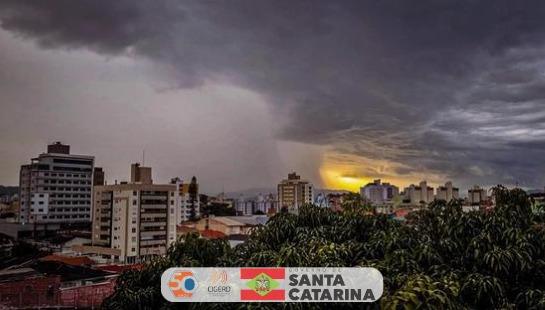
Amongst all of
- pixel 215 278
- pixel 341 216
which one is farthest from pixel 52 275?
pixel 341 216

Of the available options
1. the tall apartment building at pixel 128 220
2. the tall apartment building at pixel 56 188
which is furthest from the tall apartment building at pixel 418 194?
the tall apartment building at pixel 56 188

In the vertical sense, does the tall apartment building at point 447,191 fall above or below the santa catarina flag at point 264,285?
above

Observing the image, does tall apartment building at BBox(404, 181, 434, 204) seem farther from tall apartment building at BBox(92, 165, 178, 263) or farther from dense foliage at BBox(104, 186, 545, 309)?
dense foliage at BBox(104, 186, 545, 309)

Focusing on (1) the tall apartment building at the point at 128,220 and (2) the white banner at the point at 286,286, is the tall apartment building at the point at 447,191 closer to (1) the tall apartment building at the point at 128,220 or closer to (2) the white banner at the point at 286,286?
(2) the white banner at the point at 286,286

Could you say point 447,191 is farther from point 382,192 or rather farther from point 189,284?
point 189,284

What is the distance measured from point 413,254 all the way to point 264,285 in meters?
1.28

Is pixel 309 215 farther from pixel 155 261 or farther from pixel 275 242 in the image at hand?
pixel 155 261

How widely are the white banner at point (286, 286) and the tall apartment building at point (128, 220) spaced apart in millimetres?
5475

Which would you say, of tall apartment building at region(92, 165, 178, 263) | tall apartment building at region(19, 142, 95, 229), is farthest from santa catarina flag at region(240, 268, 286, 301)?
tall apartment building at region(92, 165, 178, 263)

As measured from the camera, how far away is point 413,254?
397cm

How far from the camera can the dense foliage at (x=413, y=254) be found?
11.2 feet

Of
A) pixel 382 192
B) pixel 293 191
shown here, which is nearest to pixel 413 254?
pixel 293 191

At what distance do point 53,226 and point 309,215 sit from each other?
6.52 metres

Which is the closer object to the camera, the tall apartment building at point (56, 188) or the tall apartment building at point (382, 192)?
the tall apartment building at point (56, 188)
